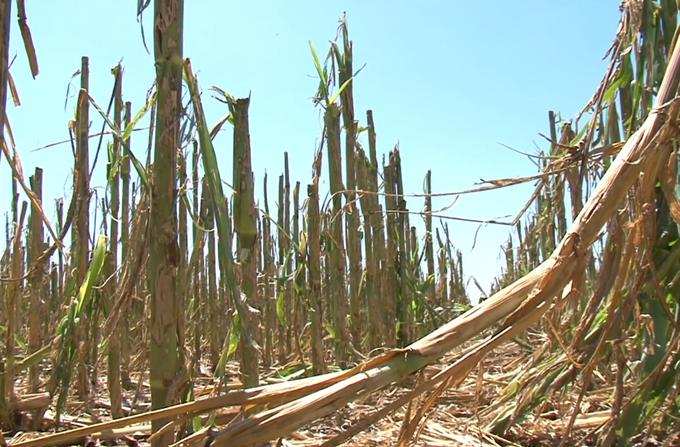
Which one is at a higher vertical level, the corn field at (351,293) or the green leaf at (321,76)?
the green leaf at (321,76)

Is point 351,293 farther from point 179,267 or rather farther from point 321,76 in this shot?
point 179,267

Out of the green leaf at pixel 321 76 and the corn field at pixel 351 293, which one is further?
the green leaf at pixel 321 76

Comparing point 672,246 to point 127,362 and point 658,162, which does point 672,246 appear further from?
point 127,362

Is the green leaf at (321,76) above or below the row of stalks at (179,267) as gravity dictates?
above

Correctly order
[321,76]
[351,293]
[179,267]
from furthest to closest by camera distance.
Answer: [351,293] → [321,76] → [179,267]

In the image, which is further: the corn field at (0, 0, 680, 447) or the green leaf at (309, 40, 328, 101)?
the green leaf at (309, 40, 328, 101)

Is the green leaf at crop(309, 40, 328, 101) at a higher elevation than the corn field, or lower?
higher

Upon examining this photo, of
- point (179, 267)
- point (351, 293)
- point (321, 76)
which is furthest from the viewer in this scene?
point (351, 293)

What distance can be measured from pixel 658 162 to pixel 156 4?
3.09 ft

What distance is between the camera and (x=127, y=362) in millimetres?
3654

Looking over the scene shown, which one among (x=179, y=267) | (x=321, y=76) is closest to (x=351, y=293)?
(x=321, y=76)

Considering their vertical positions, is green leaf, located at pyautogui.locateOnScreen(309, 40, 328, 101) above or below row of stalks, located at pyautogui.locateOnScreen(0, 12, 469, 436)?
above

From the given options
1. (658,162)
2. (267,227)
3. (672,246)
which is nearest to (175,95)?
(658,162)

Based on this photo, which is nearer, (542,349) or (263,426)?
(263,426)
